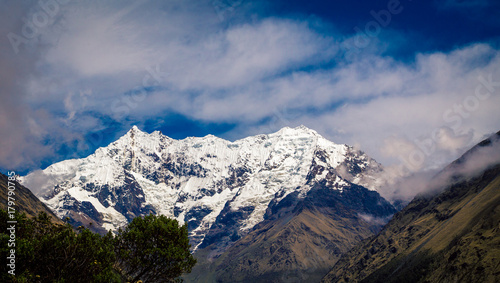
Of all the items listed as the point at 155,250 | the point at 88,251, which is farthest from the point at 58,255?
the point at 155,250

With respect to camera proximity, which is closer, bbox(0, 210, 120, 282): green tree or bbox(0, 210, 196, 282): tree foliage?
bbox(0, 210, 196, 282): tree foliage

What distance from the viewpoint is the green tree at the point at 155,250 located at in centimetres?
6538

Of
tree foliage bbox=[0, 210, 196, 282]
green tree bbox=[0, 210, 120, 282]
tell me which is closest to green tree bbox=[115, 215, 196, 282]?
tree foliage bbox=[0, 210, 196, 282]

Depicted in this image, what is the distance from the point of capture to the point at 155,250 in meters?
65.0

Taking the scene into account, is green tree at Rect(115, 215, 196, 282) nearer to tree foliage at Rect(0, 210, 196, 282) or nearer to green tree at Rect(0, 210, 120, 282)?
tree foliage at Rect(0, 210, 196, 282)

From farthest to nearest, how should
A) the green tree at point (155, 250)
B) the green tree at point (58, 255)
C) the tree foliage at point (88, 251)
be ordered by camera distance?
the green tree at point (155, 250), the green tree at point (58, 255), the tree foliage at point (88, 251)

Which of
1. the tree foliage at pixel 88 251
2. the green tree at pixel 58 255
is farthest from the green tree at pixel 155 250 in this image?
the green tree at pixel 58 255

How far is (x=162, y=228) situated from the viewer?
66.2 meters

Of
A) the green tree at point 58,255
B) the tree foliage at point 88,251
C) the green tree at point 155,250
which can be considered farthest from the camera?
the green tree at point 155,250

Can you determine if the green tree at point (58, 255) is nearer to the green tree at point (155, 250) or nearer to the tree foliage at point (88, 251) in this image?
the tree foliage at point (88, 251)

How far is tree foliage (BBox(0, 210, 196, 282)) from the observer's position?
4734 cm

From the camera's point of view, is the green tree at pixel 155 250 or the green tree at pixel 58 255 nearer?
the green tree at pixel 58 255

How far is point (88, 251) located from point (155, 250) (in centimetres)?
1314

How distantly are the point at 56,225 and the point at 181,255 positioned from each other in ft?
69.9
